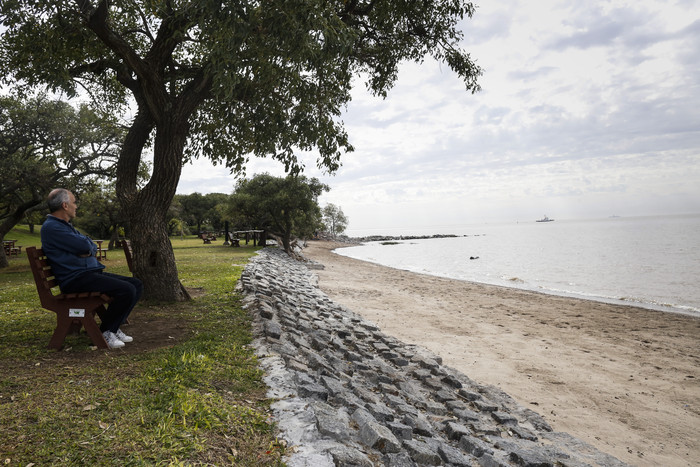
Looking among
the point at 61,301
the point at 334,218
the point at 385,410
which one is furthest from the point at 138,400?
the point at 334,218

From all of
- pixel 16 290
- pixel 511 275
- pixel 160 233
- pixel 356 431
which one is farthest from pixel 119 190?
pixel 511 275

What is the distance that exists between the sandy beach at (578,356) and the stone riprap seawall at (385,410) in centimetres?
109

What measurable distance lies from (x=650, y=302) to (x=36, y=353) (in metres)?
23.3

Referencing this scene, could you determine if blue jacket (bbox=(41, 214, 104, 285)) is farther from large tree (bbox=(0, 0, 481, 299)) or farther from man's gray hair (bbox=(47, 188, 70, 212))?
large tree (bbox=(0, 0, 481, 299))

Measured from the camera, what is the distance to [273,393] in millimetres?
4746

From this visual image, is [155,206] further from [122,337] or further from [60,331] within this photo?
[60,331]

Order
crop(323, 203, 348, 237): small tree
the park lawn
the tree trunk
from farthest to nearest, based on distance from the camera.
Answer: crop(323, 203, 348, 237): small tree → the tree trunk → the park lawn

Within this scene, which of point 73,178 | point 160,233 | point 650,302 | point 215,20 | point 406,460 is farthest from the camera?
point 73,178

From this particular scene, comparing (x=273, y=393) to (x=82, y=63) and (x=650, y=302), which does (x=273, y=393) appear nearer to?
(x=82, y=63)

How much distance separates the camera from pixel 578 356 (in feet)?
34.6

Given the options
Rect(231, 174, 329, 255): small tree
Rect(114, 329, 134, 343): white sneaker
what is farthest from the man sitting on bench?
Rect(231, 174, 329, 255): small tree

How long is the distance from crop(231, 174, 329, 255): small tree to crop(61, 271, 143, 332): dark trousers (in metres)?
25.8

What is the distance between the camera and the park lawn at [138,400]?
3.41m

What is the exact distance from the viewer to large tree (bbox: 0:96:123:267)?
18766 millimetres
